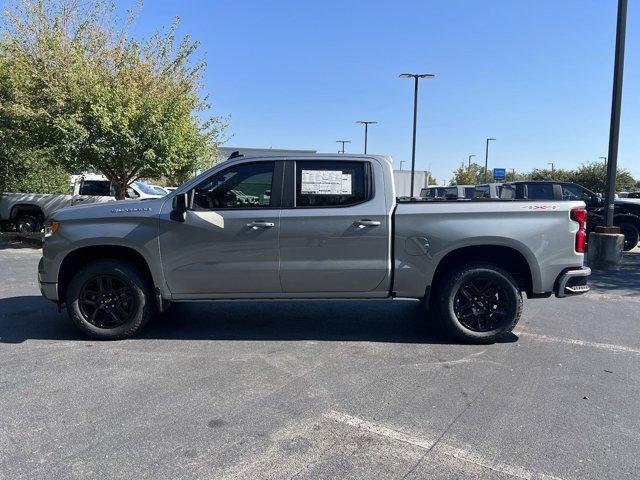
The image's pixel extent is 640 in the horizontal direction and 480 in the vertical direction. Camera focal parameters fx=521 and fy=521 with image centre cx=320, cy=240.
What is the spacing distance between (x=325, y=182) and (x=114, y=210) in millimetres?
2119

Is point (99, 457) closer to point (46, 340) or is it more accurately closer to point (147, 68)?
point (46, 340)

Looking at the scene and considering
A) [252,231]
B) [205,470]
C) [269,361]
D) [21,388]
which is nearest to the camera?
[205,470]

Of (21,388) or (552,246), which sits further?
(552,246)

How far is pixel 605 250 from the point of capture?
10.7m

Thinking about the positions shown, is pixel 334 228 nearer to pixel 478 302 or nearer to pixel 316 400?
pixel 478 302

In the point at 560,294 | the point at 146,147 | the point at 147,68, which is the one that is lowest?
the point at 560,294

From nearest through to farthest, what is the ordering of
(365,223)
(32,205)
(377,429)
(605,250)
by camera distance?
(377,429) < (365,223) < (605,250) < (32,205)

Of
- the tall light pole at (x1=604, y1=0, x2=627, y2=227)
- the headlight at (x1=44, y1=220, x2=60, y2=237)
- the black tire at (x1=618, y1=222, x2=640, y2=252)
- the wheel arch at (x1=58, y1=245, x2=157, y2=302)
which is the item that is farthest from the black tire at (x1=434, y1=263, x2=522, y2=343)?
the black tire at (x1=618, y1=222, x2=640, y2=252)

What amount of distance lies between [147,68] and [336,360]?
1125 cm

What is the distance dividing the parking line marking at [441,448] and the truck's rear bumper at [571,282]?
8.87 feet

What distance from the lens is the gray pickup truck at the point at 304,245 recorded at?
5125 millimetres

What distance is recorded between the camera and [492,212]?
Answer: 5.15 meters

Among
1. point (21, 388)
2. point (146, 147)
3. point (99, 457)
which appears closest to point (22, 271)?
point (146, 147)

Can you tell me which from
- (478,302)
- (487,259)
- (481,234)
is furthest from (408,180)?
(481,234)
